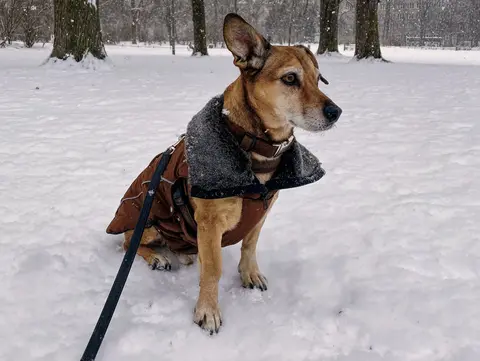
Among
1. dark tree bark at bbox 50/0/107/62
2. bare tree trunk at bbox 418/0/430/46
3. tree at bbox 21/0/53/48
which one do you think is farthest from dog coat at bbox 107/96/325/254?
bare tree trunk at bbox 418/0/430/46

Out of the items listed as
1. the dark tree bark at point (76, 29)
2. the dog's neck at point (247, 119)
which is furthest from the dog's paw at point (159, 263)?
the dark tree bark at point (76, 29)

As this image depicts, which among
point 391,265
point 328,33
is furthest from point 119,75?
point 328,33

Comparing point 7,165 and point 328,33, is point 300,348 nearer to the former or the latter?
point 7,165

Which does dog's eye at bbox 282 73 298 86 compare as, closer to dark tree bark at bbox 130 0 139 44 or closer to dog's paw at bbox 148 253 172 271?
dog's paw at bbox 148 253 172 271

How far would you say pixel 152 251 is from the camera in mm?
3137

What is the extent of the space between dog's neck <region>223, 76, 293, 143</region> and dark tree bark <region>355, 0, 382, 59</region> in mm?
15577

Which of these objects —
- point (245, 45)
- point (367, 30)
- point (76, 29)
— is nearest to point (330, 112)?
point (245, 45)

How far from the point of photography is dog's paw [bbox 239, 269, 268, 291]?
2900 mm

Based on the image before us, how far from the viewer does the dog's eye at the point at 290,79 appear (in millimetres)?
2447

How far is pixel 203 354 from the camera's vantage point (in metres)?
2.28

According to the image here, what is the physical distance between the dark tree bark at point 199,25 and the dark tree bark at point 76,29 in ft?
26.8

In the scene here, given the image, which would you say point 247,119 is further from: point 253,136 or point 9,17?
point 9,17

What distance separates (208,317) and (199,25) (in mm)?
18821

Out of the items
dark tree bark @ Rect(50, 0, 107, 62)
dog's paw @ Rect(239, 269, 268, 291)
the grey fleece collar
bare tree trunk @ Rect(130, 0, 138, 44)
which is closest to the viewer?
the grey fleece collar
